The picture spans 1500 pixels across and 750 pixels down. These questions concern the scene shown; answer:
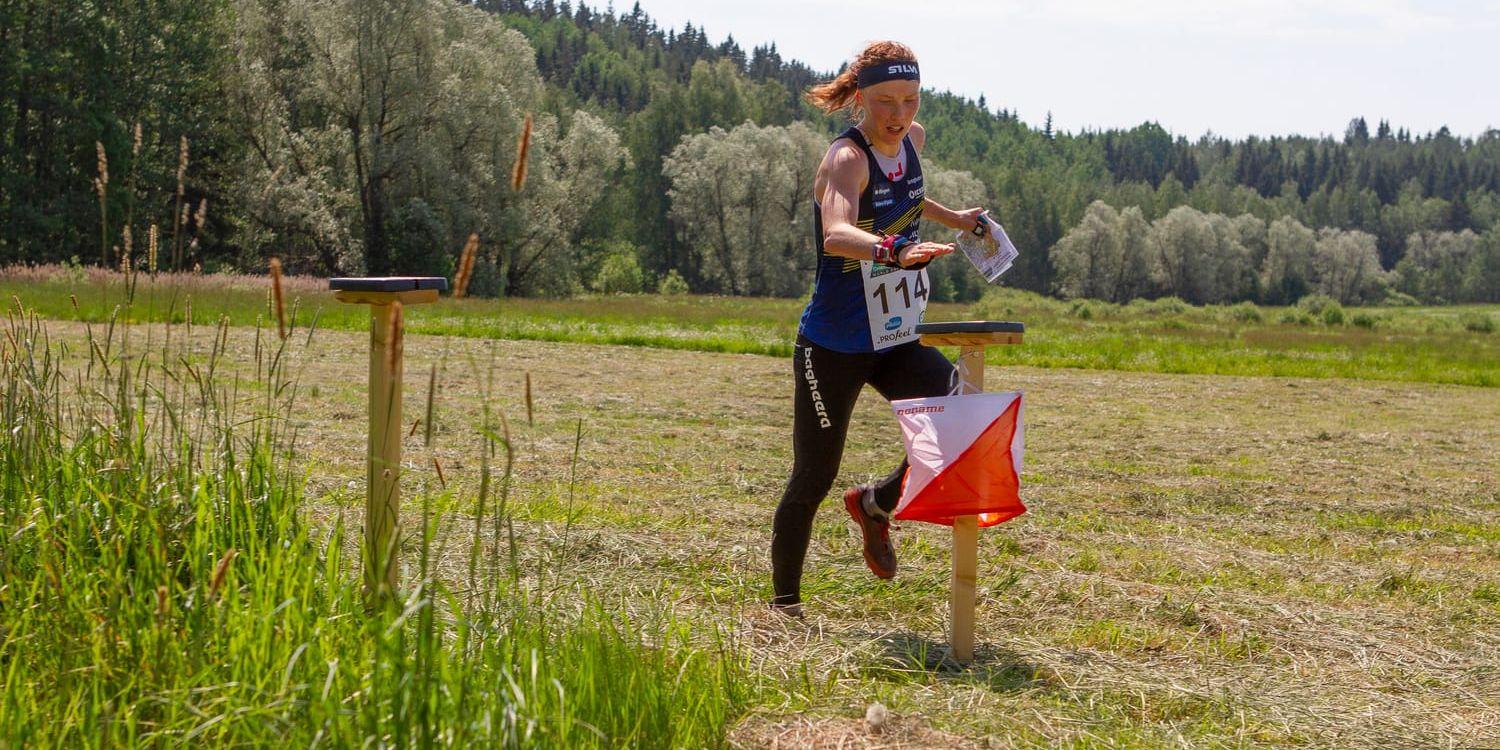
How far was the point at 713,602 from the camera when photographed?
15.5 ft

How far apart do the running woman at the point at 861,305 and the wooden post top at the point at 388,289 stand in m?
1.37

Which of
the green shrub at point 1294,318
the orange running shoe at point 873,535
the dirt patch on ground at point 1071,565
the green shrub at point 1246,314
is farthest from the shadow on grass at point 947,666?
the green shrub at point 1246,314

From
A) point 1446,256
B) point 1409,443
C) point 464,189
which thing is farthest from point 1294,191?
point 1409,443

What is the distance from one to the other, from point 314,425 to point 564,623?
6674mm

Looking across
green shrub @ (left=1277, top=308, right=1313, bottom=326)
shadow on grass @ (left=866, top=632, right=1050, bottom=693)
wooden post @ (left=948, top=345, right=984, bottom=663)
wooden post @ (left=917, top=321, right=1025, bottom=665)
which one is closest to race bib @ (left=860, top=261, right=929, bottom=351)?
wooden post @ (left=917, top=321, right=1025, bottom=665)

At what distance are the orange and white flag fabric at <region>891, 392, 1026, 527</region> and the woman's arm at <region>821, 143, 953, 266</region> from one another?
0.59 meters

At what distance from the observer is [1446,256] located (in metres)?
163

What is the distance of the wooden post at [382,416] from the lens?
11.2 ft

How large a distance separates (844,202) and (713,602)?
162cm

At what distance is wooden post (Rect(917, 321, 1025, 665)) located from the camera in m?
4.20

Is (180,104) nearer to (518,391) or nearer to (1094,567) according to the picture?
(518,391)

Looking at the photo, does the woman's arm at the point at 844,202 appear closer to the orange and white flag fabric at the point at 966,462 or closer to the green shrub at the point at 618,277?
the orange and white flag fabric at the point at 966,462

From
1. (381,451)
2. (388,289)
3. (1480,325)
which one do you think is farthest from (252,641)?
(1480,325)

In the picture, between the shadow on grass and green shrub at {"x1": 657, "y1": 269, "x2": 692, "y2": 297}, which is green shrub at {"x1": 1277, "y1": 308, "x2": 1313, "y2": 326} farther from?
the shadow on grass
